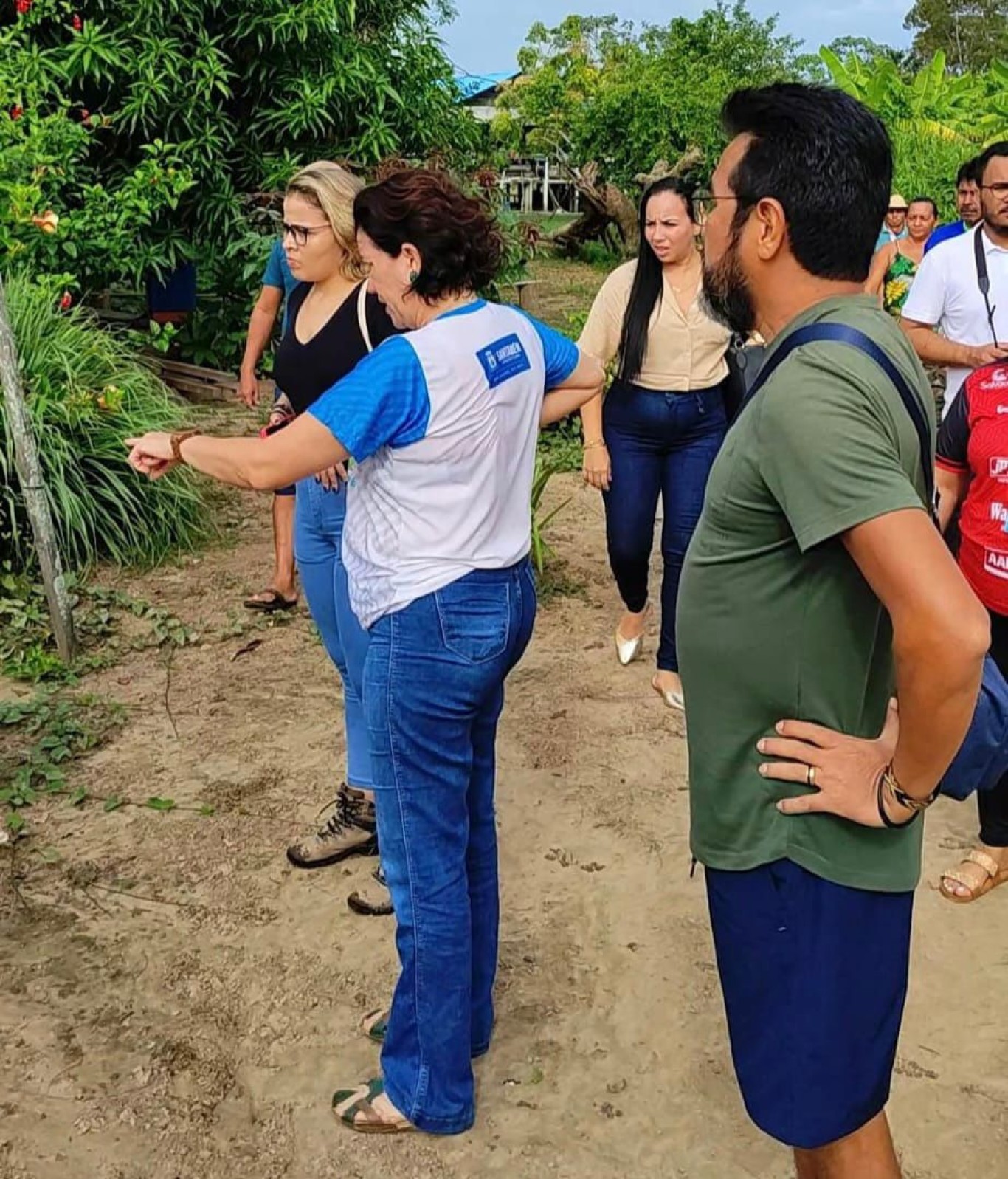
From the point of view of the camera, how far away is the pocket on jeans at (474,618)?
213 centimetres

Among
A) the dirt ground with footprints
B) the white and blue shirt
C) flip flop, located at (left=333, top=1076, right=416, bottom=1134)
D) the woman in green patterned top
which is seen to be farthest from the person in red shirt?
the woman in green patterned top

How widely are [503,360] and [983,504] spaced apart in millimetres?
1614

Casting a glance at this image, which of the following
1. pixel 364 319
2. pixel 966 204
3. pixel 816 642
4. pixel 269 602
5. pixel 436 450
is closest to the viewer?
pixel 816 642

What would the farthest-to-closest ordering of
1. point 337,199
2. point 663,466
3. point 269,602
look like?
point 269,602 < point 663,466 < point 337,199

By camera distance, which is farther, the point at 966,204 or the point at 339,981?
the point at 966,204

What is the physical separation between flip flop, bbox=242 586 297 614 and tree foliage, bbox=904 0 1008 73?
147 feet

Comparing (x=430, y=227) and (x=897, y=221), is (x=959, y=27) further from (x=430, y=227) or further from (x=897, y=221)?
(x=430, y=227)

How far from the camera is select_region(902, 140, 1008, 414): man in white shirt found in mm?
3996

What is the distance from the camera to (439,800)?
2234 millimetres

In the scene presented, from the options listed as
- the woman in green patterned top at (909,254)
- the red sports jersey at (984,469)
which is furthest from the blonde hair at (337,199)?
the woman in green patterned top at (909,254)

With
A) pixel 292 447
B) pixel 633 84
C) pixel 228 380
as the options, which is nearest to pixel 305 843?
pixel 292 447

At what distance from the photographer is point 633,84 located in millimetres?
19797

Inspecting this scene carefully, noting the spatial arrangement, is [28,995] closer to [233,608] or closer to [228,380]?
[233,608]

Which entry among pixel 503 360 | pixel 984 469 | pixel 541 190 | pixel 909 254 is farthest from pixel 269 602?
pixel 541 190
